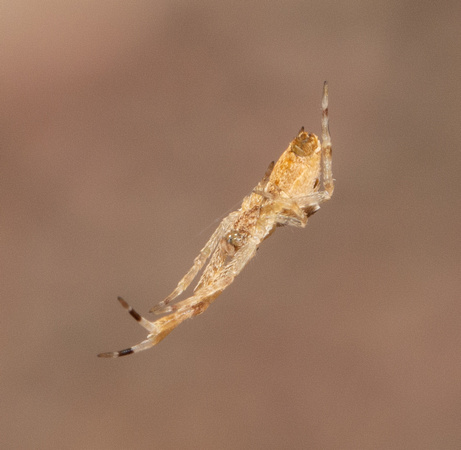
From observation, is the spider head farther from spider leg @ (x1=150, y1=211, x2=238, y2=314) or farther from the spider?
spider leg @ (x1=150, y1=211, x2=238, y2=314)

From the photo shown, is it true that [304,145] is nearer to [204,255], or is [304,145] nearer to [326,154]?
[326,154]

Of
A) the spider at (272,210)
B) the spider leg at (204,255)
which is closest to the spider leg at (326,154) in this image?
the spider at (272,210)

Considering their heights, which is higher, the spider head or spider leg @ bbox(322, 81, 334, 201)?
the spider head

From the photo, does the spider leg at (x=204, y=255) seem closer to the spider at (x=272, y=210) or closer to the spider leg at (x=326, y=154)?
the spider at (x=272, y=210)

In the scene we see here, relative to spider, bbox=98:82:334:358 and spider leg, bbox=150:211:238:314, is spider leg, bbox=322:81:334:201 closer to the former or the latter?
spider, bbox=98:82:334:358

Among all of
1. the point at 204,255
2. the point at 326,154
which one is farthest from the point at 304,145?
the point at 204,255

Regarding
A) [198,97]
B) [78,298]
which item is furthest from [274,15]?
[78,298]

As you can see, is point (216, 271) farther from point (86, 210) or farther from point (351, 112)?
point (351, 112)

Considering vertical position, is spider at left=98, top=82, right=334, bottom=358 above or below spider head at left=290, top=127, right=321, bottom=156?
below

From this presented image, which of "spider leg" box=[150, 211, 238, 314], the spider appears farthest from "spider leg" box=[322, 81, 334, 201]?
"spider leg" box=[150, 211, 238, 314]

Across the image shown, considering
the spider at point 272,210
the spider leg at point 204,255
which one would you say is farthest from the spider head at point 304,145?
the spider leg at point 204,255

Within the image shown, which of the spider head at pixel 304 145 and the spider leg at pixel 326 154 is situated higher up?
the spider head at pixel 304 145

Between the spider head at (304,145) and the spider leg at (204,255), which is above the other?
the spider head at (304,145)
